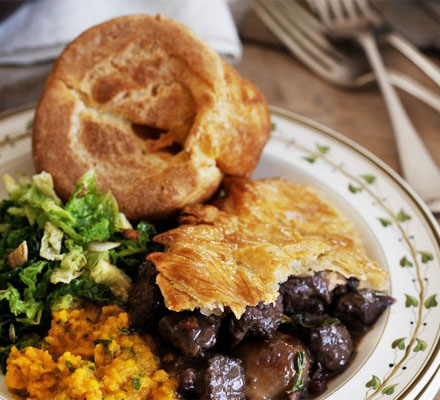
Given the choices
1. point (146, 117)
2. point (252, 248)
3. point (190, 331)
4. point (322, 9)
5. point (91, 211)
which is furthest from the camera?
point (322, 9)

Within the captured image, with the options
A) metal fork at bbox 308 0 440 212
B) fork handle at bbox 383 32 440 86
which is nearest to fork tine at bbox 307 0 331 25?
metal fork at bbox 308 0 440 212

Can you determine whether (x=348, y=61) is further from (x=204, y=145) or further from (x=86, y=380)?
(x=86, y=380)

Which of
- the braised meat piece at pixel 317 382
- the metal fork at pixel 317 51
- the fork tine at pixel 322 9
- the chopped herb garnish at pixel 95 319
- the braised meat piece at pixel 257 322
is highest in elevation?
the fork tine at pixel 322 9

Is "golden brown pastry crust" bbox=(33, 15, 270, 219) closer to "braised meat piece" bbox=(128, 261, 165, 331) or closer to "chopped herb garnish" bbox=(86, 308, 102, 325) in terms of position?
"braised meat piece" bbox=(128, 261, 165, 331)

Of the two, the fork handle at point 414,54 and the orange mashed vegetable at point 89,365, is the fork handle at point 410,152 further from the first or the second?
the orange mashed vegetable at point 89,365

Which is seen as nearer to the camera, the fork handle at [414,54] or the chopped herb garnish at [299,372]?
the chopped herb garnish at [299,372]

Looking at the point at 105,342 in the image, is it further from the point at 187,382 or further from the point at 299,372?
the point at 299,372

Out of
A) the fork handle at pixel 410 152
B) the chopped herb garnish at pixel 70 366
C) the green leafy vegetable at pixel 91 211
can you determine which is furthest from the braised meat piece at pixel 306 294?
the fork handle at pixel 410 152

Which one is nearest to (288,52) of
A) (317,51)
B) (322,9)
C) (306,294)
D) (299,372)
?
(317,51)
